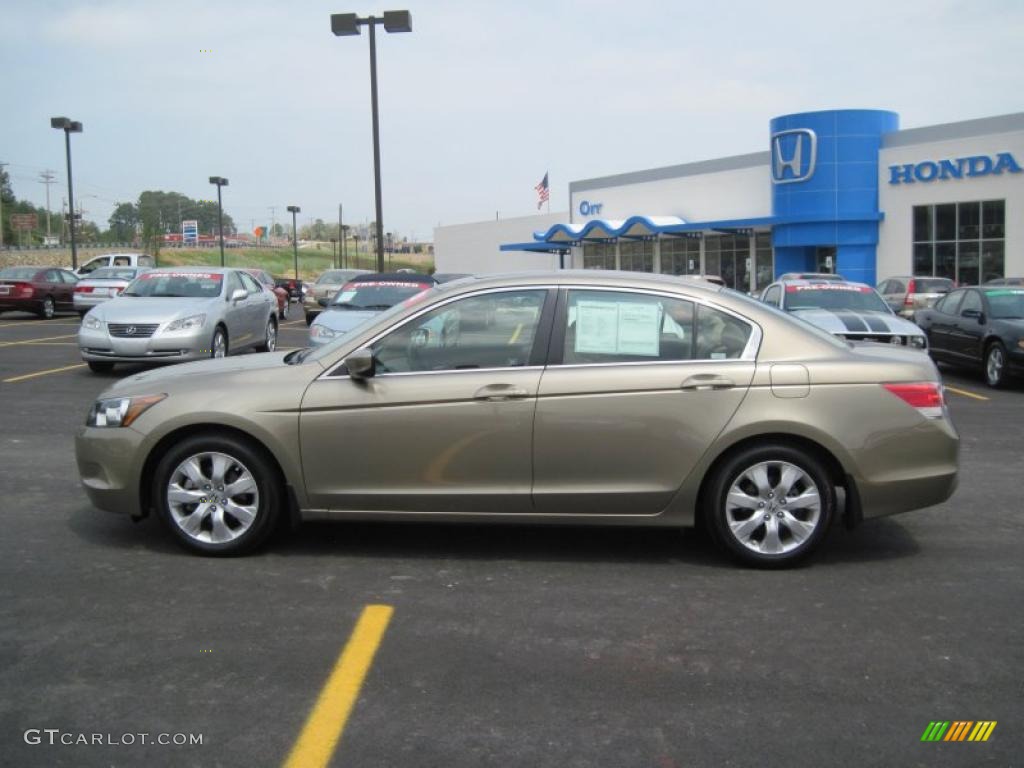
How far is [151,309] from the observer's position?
13.9 m

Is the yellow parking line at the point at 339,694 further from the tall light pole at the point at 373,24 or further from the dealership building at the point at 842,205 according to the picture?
the dealership building at the point at 842,205

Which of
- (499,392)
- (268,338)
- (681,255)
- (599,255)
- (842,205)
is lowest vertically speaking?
(268,338)

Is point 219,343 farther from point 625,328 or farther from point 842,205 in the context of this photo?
point 842,205

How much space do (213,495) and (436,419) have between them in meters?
1.32

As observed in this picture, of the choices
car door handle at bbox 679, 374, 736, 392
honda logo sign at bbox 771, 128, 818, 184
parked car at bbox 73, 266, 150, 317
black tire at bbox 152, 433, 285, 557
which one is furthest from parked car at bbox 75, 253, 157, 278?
car door handle at bbox 679, 374, 736, 392

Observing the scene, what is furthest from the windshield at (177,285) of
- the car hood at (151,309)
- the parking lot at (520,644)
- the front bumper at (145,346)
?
the parking lot at (520,644)

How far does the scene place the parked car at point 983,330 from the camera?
1316 centimetres

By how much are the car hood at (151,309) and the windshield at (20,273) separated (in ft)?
52.1

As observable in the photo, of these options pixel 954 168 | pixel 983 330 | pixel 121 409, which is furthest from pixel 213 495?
pixel 954 168

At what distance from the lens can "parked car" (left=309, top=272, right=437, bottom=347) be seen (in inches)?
516

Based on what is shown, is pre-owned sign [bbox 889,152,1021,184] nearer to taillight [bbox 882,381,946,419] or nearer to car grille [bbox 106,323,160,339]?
car grille [bbox 106,323,160,339]

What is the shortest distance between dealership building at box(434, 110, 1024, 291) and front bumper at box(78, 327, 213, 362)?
96.3 feet

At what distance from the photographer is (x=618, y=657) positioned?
4.17m

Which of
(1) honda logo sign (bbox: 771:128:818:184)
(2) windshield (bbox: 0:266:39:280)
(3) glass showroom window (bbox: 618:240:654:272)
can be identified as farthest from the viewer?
(3) glass showroom window (bbox: 618:240:654:272)
